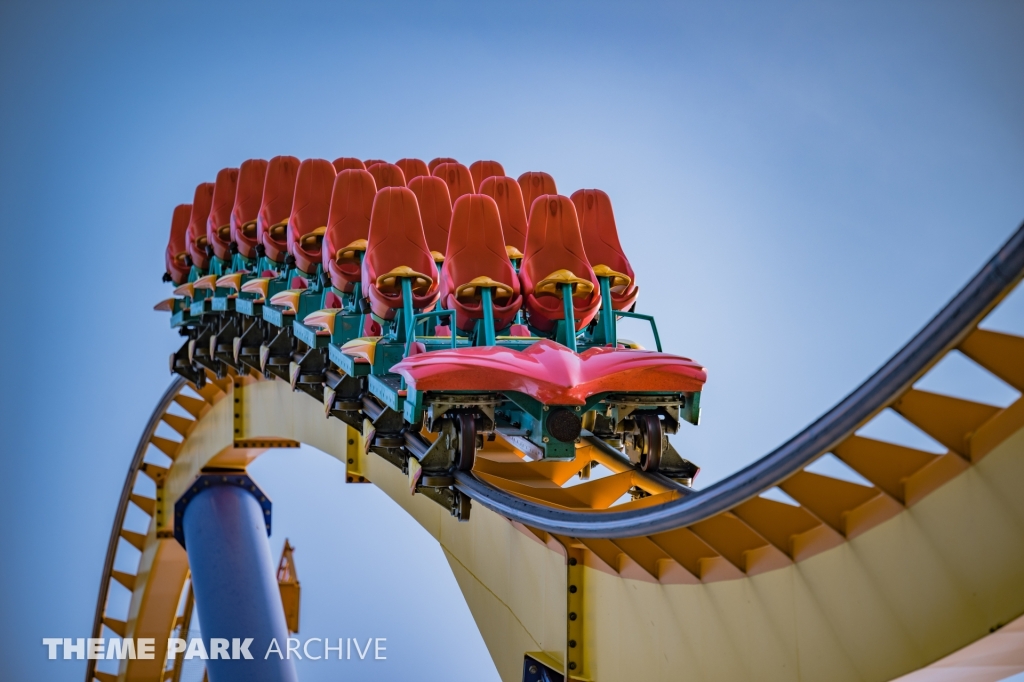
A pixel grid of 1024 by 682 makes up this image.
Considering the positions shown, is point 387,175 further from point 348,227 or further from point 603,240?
point 603,240

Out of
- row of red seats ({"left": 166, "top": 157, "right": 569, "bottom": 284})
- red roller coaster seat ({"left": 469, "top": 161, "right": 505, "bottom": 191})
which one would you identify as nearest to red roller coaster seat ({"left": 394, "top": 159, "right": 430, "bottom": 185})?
row of red seats ({"left": 166, "top": 157, "right": 569, "bottom": 284})

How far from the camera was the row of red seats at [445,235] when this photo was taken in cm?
462

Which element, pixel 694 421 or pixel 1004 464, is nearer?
pixel 1004 464

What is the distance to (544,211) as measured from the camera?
4723 mm

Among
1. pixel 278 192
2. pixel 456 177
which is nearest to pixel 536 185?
pixel 456 177

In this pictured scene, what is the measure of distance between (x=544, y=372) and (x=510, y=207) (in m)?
2.27

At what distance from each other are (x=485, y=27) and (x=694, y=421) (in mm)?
10954

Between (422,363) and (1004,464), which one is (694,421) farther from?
(1004,464)

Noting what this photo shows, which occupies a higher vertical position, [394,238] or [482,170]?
[482,170]

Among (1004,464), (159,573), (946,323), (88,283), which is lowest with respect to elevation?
(159,573)

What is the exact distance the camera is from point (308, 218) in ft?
20.2

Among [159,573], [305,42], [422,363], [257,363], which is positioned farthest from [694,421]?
[305,42]

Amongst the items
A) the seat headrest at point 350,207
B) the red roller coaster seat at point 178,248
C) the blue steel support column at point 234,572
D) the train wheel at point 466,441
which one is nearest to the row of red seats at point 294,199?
the seat headrest at point 350,207

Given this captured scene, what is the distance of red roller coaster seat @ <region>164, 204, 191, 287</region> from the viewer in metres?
9.10
